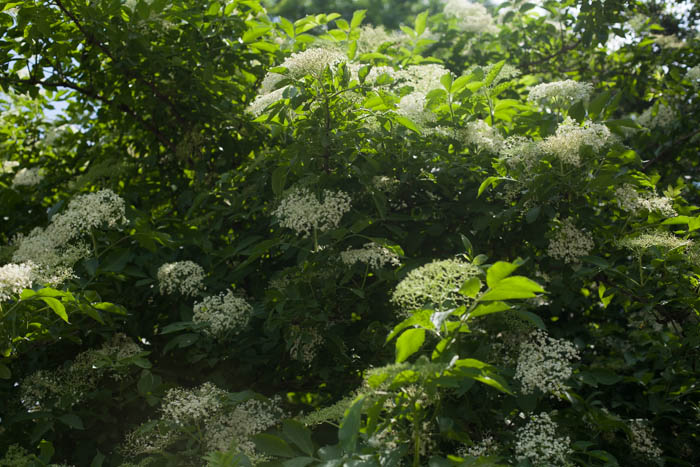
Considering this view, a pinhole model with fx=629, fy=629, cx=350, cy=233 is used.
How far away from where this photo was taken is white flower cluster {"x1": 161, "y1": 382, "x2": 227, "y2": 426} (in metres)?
2.22

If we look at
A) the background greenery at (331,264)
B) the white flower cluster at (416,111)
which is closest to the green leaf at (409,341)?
the background greenery at (331,264)

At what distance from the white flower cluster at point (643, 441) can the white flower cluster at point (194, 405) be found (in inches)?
67.1

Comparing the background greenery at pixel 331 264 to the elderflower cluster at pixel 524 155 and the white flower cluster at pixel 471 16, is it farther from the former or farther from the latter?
the white flower cluster at pixel 471 16

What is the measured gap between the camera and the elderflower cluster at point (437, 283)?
1898mm

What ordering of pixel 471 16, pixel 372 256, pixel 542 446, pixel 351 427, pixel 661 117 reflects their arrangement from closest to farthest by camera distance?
pixel 351 427, pixel 542 446, pixel 372 256, pixel 661 117, pixel 471 16

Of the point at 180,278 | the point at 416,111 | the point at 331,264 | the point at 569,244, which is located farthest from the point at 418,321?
the point at 180,278

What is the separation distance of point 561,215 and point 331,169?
103 cm

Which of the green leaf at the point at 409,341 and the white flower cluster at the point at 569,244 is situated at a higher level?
the green leaf at the point at 409,341

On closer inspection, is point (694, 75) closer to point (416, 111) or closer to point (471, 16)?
point (471, 16)

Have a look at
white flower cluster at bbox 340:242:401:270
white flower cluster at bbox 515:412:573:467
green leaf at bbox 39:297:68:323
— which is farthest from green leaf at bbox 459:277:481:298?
green leaf at bbox 39:297:68:323

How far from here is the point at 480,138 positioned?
2.87 meters

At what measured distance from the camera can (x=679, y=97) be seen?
4.39m

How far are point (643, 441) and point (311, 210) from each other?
1.72 metres

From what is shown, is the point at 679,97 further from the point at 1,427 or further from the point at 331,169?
the point at 1,427
